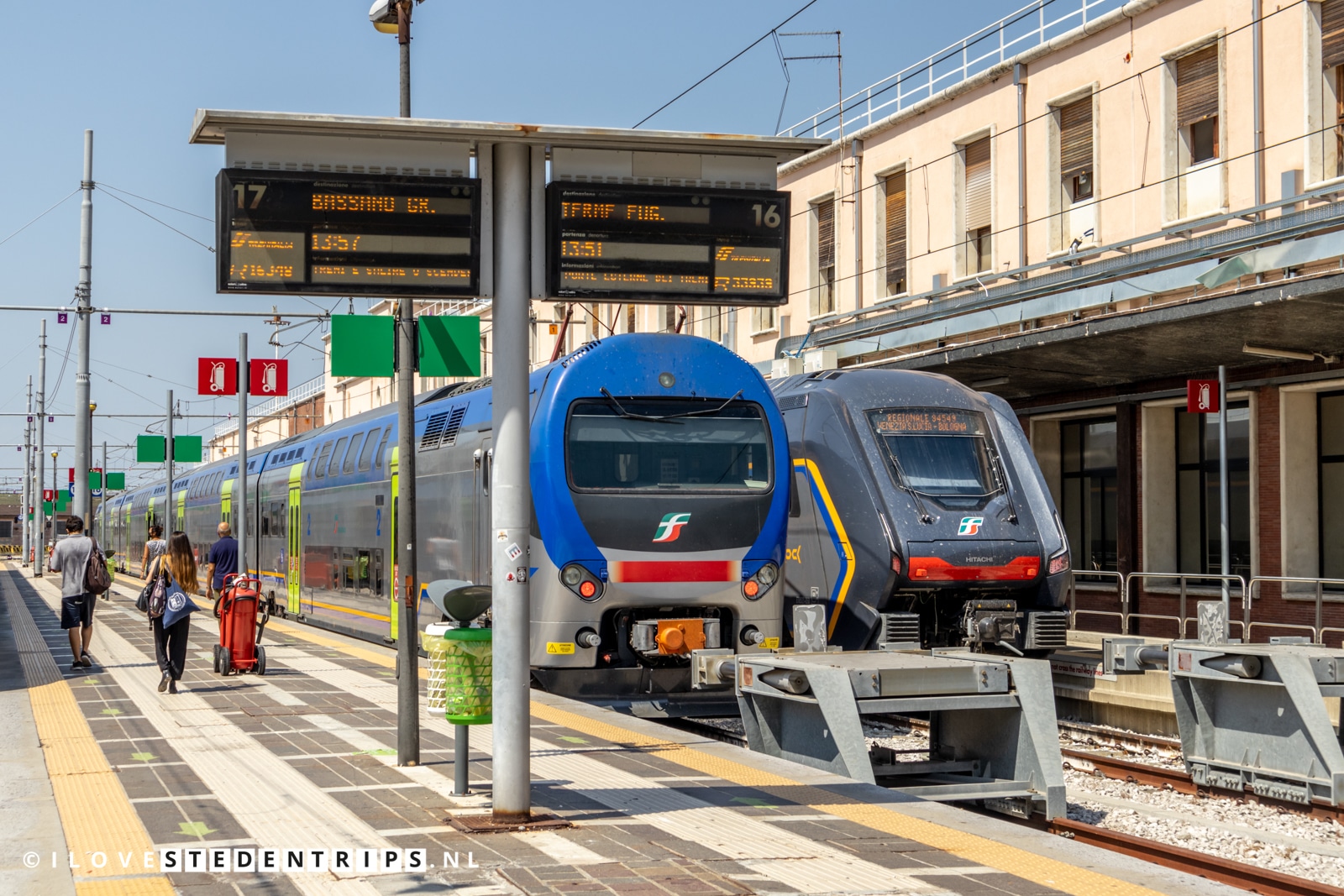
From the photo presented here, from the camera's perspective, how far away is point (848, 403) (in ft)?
50.1

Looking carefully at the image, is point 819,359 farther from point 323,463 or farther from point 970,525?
point 970,525

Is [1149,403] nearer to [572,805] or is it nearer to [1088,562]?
[1088,562]

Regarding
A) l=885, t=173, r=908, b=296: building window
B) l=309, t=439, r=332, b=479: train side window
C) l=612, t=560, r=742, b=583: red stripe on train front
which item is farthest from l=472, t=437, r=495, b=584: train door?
l=885, t=173, r=908, b=296: building window

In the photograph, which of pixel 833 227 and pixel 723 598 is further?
pixel 833 227

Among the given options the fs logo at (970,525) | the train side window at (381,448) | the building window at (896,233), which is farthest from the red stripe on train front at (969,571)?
the building window at (896,233)

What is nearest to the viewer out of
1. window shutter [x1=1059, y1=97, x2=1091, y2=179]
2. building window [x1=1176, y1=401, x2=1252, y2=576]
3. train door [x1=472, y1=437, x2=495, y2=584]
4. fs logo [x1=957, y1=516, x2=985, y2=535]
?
train door [x1=472, y1=437, x2=495, y2=584]

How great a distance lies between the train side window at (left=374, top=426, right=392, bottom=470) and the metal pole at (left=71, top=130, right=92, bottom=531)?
7.77m

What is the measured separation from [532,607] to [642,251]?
580 centimetres

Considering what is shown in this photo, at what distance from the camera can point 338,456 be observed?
22.2 metres

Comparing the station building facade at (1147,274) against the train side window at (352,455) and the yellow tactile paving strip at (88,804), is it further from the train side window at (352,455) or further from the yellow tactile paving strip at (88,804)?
the yellow tactile paving strip at (88,804)

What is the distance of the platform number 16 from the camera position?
8.01m

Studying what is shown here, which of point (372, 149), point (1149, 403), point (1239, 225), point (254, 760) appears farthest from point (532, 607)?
point (1149, 403)

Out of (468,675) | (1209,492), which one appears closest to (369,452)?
(1209,492)

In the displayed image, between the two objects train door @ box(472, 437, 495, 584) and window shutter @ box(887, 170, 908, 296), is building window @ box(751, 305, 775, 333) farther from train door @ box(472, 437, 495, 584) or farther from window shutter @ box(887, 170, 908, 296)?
train door @ box(472, 437, 495, 584)
